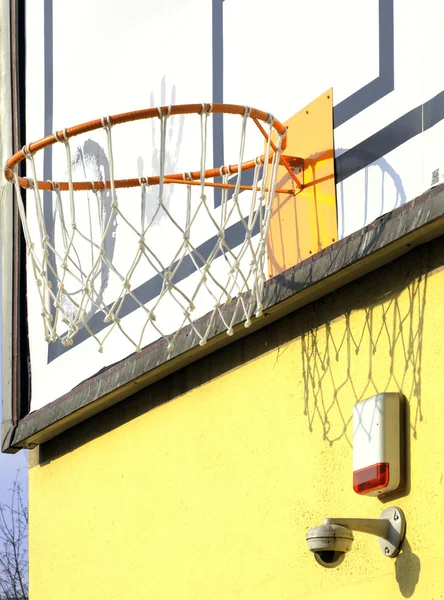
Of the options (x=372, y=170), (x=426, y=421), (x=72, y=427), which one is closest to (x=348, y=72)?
(x=372, y=170)

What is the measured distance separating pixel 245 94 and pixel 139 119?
0.73 meters

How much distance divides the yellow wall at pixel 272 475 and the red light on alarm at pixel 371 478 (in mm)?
76

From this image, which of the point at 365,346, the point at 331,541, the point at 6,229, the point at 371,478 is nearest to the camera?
the point at 331,541

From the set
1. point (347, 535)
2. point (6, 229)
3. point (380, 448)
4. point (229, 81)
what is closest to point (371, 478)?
point (380, 448)

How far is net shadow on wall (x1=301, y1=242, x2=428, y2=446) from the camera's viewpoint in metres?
3.75

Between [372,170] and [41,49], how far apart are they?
2.71m

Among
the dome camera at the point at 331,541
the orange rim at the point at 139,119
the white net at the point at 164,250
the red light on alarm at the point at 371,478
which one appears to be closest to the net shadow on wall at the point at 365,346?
the red light on alarm at the point at 371,478

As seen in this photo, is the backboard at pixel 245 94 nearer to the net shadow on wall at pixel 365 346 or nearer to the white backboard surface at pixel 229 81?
the white backboard surface at pixel 229 81

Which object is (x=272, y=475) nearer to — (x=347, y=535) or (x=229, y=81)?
(x=347, y=535)

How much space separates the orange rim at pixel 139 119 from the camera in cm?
402

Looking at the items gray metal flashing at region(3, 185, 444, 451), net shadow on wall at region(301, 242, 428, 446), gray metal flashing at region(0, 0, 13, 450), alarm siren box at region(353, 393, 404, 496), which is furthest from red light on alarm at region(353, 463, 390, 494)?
gray metal flashing at region(0, 0, 13, 450)

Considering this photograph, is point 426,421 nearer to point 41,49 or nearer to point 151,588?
point 151,588

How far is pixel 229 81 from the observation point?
188 inches

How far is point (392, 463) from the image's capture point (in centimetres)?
368
